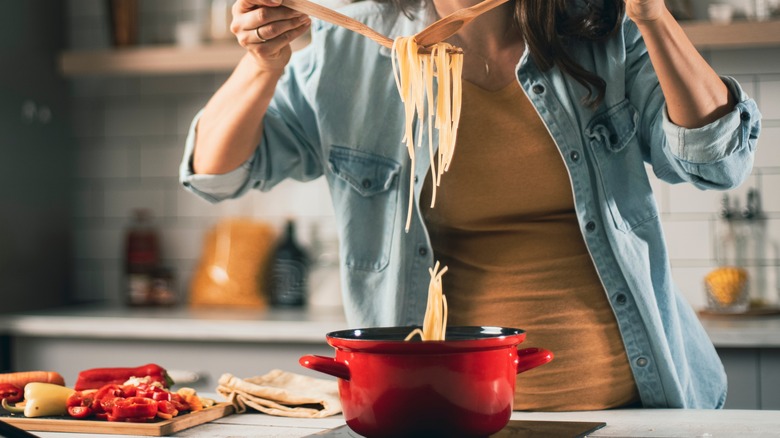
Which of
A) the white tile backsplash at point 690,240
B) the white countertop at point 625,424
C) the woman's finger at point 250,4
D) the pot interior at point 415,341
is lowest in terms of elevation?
the white countertop at point 625,424

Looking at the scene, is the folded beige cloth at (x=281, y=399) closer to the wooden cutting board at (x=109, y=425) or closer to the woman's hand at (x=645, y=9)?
the wooden cutting board at (x=109, y=425)

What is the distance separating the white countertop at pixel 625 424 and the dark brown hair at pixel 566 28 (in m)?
0.46

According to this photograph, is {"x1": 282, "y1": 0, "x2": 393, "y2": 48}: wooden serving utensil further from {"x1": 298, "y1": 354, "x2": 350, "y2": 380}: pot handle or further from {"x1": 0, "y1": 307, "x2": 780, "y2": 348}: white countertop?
{"x1": 0, "y1": 307, "x2": 780, "y2": 348}: white countertop

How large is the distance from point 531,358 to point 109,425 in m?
0.45

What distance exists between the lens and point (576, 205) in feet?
4.50

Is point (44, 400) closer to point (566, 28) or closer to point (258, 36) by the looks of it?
point (258, 36)

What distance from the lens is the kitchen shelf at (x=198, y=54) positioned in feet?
7.97

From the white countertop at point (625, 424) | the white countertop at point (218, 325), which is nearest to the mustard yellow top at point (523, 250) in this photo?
the white countertop at point (625, 424)

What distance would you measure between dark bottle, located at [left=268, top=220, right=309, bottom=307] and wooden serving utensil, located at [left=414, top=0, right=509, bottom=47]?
1.64 m

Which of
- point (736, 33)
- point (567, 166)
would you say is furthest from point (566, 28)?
point (736, 33)

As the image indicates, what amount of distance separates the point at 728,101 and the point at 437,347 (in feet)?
1.89

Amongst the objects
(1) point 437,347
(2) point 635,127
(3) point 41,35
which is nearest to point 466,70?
(2) point 635,127

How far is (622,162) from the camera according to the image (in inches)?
55.2

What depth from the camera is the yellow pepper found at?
1096mm
